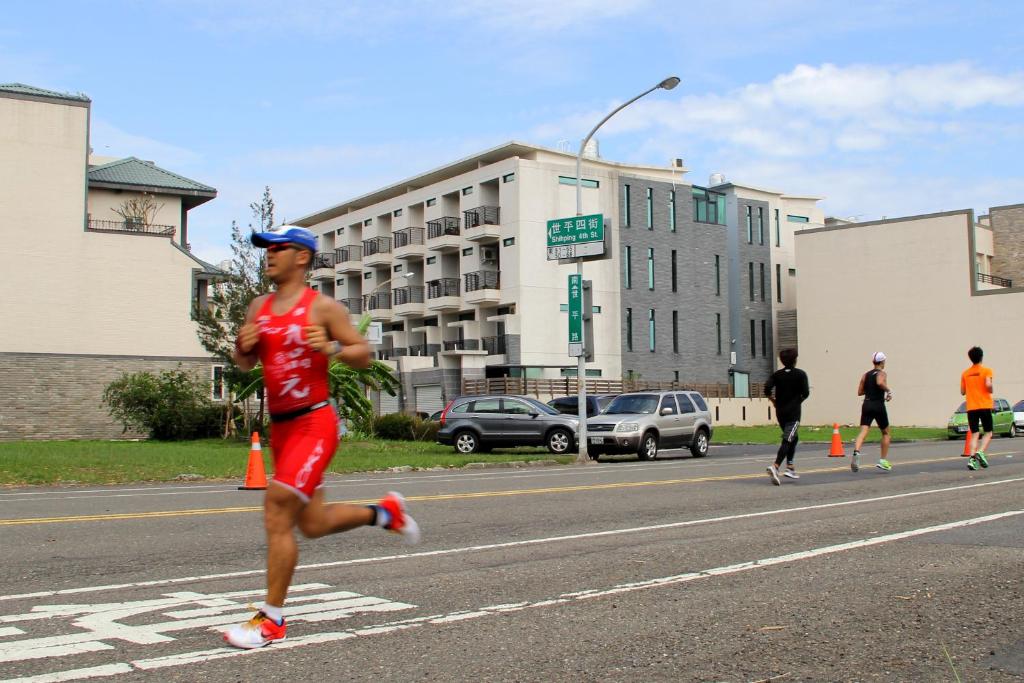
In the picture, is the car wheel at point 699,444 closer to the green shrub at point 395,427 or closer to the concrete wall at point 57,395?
the green shrub at point 395,427

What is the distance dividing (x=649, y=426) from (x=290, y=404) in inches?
846

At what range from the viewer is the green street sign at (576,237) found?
26359 millimetres

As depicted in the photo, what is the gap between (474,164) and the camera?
65.0 meters

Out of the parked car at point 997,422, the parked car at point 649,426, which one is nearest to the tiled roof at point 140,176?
the parked car at point 649,426

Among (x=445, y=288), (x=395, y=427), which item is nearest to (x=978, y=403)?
(x=395, y=427)

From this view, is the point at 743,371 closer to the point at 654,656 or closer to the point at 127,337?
the point at 127,337

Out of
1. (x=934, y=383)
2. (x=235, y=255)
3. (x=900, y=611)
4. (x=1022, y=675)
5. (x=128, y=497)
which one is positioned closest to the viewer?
(x=1022, y=675)

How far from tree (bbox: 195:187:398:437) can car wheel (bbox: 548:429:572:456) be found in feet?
27.7

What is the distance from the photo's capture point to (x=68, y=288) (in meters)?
43.9

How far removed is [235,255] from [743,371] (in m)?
41.5

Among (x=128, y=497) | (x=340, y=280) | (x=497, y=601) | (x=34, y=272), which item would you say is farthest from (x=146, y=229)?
(x=497, y=601)

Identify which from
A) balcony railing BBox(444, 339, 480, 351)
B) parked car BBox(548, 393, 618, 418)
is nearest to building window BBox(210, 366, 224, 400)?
parked car BBox(548, 393, 618, 418)

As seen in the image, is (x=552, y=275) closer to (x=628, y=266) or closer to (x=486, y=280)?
(x=486, y=280)

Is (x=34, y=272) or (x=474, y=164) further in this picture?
(x=474, y=164)
